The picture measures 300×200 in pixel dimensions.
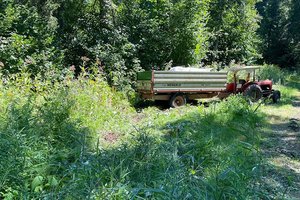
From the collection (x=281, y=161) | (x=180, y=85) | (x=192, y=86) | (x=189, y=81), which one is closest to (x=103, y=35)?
(x=180, y=85)

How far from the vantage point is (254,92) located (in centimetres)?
1181

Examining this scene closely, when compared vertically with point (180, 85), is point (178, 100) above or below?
below

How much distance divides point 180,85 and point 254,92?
2.75 meters

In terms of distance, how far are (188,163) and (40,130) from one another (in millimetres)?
2465

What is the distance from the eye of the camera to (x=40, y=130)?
5.18 metres

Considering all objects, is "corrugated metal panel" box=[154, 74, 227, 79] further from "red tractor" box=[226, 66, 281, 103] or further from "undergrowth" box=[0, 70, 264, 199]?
"undergrowth" box=[0, 70, 264, 199]

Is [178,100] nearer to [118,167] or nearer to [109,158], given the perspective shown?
[109,158]

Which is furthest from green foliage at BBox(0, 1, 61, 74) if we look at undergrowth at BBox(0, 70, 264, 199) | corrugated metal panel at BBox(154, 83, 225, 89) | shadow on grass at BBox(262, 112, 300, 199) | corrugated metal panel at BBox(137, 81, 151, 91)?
shadow on grass at BBox(262, 112, 300, 199)

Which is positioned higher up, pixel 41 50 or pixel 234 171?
pixel 41 50

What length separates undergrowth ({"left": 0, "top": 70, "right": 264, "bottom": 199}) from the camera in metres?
A: 3.34

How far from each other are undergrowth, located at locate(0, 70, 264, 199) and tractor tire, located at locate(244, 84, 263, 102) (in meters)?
4.21

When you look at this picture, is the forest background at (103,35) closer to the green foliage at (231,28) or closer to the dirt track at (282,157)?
the green foliage at (231,28)

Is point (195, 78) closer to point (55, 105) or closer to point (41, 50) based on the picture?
point (41, 50)

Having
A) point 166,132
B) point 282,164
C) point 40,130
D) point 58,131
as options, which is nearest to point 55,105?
point 58,131
